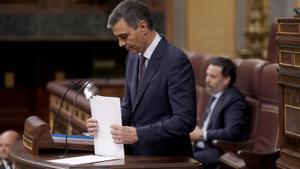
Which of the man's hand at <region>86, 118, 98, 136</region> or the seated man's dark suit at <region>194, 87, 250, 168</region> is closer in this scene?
the man's hand at <region>86, 118, 98, 136</region>

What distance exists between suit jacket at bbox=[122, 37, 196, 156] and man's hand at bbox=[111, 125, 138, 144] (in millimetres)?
30

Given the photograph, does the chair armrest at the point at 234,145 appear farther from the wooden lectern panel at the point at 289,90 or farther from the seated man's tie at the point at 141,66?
the seated man's tie at the point at 141,66

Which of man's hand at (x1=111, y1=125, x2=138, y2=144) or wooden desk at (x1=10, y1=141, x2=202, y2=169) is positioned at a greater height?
man's hand at (x1=111, y1=125, x2=138, y2=144)

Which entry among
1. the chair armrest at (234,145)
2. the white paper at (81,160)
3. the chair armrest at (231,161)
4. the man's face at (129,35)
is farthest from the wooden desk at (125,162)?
the chair armrest at (234,145)

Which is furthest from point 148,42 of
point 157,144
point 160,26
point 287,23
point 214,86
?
point 160,26

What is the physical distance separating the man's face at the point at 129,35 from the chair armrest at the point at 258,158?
1.71m

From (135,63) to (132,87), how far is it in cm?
12

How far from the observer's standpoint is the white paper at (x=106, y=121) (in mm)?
3629

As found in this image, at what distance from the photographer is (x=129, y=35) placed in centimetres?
372

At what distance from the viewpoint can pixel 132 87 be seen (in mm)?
3930

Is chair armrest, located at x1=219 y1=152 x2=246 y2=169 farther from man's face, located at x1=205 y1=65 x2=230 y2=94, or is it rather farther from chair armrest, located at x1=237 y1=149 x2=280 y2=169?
man's face, located at x1=205 y1=65 x2=230 y2=94

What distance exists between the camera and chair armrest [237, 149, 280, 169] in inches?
206

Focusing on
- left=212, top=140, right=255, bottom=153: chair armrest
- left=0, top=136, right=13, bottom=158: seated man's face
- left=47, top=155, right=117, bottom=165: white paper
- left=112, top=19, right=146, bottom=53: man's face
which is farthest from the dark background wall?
left=47, top=155, right=117, bottom=165: white paper

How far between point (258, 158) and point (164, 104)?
1.64 m
